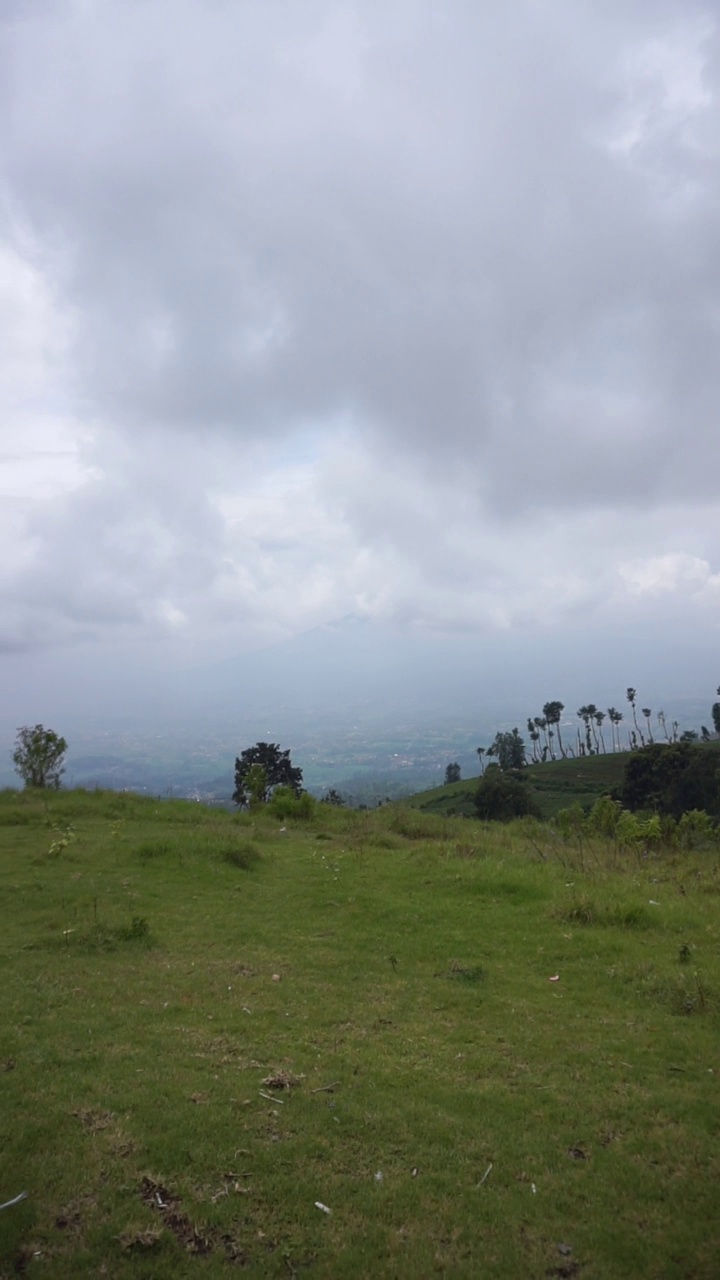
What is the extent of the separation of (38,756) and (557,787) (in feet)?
232

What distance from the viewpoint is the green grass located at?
3936 mm

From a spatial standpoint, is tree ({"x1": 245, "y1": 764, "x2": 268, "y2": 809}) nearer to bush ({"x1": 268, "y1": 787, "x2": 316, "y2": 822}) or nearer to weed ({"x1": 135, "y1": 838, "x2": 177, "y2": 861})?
bush ({"x1": 268, "y1": 787, "x2": 316, "y2": 822})

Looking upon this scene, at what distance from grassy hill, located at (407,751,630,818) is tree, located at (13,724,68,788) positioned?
42063mm

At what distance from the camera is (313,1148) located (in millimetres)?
4676

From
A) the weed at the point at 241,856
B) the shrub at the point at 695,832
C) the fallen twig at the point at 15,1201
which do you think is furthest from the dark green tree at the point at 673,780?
the fallen twig at the point at 15,1201

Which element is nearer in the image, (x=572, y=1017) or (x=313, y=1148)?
(x=313, y=1148)

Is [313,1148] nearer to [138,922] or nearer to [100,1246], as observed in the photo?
[100,1246]

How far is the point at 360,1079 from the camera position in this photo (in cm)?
554

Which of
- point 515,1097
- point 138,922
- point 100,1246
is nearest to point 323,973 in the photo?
point 138,922

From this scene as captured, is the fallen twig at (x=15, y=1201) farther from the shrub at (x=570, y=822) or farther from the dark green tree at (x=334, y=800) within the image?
the dark green tree at (x=334, y=800)


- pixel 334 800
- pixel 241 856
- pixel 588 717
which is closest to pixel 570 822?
pixel 241 856

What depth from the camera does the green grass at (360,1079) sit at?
394 cm

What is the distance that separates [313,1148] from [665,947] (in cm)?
550

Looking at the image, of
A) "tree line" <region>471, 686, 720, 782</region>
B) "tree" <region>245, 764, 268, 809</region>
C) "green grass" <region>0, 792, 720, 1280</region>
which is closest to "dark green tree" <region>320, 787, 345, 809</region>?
"tree" <region>245, 764, 268, 809</region>
